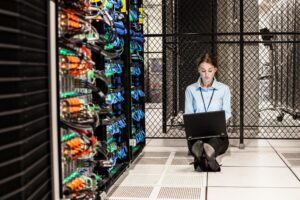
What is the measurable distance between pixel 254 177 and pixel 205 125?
870 mm

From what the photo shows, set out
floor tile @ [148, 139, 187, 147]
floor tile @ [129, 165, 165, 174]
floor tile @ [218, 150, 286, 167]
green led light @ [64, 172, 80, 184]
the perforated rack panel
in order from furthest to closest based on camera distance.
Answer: floor tile @ [148, 139, 187, 147] → floor tile @ [218, 150, 286, 167] → floor tile @ [129, 165, 165, 174] → green led light @ [64, 172, 80, 184] → the perforated rack panel

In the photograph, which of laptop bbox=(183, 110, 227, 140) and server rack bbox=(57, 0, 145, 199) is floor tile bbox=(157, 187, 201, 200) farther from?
laptop bbox=(183, 110, 227, 140)

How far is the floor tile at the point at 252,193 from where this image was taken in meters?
4.25

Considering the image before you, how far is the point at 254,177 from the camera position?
506cm

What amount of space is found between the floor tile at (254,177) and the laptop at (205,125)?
1.51 feet

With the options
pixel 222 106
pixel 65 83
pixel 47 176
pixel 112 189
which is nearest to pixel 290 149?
pixel 222 106

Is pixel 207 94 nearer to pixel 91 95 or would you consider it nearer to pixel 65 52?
pixel 91 95

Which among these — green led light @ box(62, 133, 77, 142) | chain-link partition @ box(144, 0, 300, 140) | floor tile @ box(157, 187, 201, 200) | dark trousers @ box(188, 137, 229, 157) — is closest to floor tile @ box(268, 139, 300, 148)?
chain-link partition @ box(144, 0, 300, 140)

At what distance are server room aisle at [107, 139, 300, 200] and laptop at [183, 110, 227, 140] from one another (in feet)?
1.40

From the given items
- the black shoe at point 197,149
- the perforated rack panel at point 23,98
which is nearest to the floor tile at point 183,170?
the black shoe at point 197,149

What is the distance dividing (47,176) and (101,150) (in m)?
1.39

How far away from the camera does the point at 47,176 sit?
228 cm

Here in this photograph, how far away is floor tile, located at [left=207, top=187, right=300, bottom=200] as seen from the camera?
4.25 meters

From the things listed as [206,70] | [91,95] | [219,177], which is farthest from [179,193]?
[206,70]
